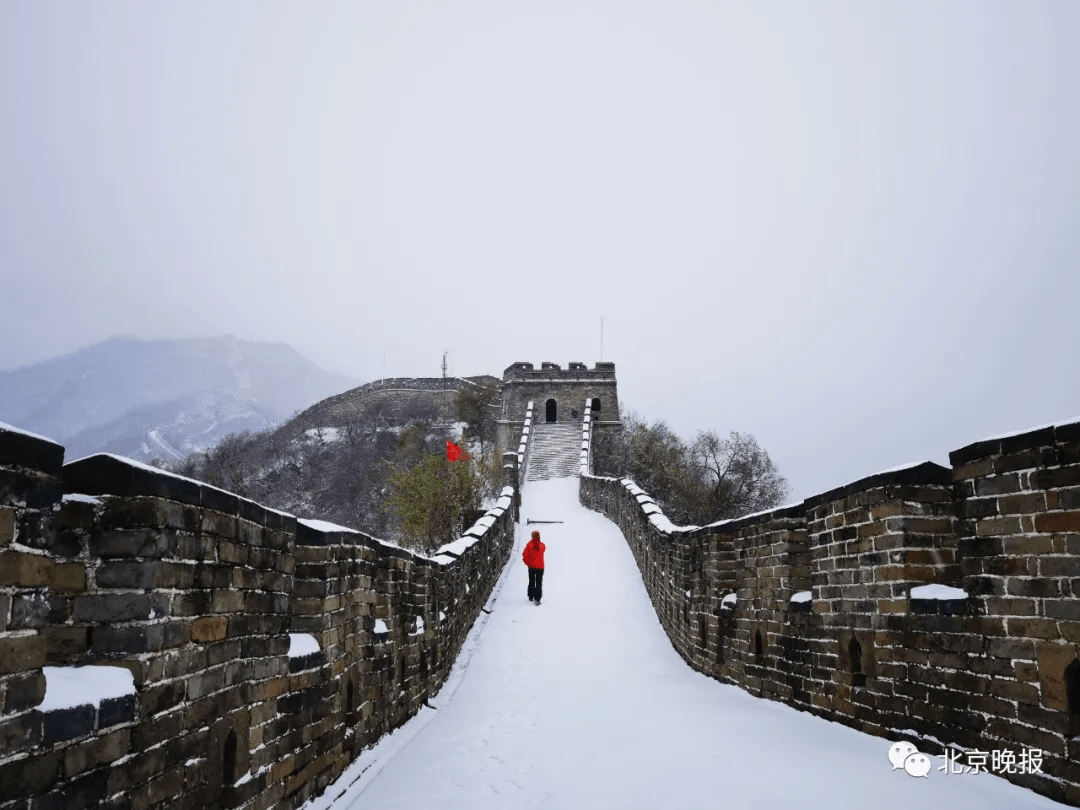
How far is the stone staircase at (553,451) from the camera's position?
33906mm

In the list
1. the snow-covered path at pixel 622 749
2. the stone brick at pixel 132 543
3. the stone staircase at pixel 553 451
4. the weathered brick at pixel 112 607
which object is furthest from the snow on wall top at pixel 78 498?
the stone staircase at pixel 553 451

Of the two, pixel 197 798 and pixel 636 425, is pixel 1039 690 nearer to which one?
pixel 197 798

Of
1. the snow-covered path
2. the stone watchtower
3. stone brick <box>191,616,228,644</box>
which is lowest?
the snow-covered path

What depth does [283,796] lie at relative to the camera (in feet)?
13.8

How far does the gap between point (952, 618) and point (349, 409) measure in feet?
197

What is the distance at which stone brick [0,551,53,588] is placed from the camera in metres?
2.27

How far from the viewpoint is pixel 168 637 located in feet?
10.1

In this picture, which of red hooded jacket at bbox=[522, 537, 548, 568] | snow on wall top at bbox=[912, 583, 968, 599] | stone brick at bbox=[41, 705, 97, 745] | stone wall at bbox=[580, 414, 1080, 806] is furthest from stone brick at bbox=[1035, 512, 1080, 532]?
red hooded jacket at bbox=[522, 537, 548, 568]

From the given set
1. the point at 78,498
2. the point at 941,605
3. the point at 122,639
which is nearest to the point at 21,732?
the point at 122,639

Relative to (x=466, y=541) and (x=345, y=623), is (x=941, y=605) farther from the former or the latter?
(x=466, y=541)

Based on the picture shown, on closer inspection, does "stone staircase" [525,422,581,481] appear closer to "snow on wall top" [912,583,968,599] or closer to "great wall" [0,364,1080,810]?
"great wall" [0,364,1080,810]

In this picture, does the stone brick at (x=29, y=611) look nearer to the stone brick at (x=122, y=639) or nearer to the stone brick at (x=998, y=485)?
the stone brick at (x=122, y=639)

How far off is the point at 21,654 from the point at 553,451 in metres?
34.3

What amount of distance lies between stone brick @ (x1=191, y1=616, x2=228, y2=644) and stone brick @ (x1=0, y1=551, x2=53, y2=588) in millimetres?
903
